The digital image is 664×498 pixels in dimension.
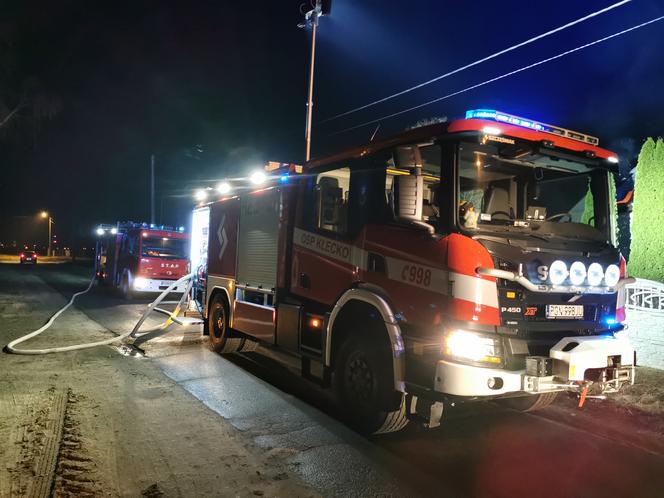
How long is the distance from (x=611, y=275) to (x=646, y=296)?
4252mm

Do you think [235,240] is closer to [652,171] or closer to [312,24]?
[652,171]

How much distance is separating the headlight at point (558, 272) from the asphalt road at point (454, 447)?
1625mm

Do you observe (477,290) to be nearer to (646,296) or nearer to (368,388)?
(368,388)

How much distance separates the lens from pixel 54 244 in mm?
90062

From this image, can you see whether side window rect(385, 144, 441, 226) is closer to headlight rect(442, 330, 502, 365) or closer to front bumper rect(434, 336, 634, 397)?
headlight rect(442, 330, 502, 365)

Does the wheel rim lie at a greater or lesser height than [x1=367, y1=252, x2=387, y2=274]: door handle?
lesser

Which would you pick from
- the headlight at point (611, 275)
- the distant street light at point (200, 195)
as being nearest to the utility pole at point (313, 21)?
the distant street light at point (200, 195)

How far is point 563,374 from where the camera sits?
409 cm

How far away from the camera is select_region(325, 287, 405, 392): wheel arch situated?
4.47 m

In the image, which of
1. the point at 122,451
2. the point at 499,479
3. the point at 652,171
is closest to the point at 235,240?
the point at 122,451

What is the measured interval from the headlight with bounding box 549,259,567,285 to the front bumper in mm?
502

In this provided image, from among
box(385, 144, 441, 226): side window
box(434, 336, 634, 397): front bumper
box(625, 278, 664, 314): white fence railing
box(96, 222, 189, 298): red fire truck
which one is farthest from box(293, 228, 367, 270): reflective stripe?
box(96, 222, 189, 298): red fire truck

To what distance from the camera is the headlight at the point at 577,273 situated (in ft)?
14.4

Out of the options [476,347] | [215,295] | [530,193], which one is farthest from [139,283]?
[476,347]
